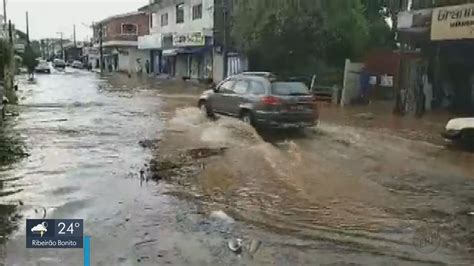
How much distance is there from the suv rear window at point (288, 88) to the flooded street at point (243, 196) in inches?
45.4

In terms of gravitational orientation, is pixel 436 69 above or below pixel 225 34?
below

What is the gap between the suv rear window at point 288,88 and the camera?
17.3 metres

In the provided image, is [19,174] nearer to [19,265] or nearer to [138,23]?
[19,265]

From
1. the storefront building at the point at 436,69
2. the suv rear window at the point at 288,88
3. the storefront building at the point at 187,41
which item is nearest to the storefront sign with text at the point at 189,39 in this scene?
the storefront building at the point at 187,41

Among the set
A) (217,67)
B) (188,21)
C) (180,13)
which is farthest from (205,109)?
(180,13)

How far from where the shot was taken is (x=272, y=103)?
17.0 metres

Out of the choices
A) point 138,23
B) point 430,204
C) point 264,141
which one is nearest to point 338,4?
point 264,141

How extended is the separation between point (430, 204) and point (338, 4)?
2636cm

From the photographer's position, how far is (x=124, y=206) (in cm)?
903

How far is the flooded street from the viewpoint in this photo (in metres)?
6.95

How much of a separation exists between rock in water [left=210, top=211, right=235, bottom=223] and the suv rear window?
892cm

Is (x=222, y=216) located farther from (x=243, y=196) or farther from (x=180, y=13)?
(x=180, y=13)

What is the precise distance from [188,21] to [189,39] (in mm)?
3777
